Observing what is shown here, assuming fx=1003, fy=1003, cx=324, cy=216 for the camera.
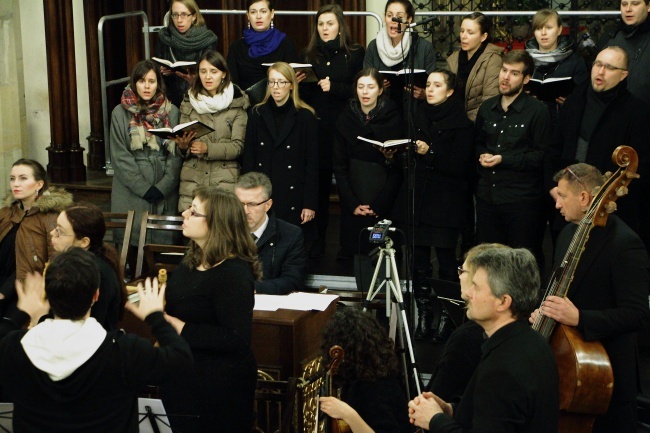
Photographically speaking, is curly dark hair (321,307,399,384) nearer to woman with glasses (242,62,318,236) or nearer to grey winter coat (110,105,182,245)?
woman with glasses (242,62,318,236)

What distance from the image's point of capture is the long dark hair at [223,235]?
3.94 meters

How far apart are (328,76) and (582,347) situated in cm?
348

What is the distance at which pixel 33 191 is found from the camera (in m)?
5.88

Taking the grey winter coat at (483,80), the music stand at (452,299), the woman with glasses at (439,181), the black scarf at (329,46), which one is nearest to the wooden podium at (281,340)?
the music stand at (452,299)

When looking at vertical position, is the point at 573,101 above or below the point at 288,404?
above

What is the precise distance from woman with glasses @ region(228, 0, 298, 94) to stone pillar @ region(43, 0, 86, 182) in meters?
2.30

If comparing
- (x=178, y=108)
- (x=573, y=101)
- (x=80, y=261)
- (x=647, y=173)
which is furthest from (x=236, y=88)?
(x=80, y=261)

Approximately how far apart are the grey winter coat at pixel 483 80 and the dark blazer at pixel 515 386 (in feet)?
12.1

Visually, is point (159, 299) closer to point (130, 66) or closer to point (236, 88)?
point (236, 88)

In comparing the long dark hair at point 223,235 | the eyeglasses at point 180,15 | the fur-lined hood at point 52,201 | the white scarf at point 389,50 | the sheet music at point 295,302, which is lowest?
the sheet music at point 295,302

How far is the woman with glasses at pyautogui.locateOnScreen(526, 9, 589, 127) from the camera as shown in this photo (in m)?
6.43

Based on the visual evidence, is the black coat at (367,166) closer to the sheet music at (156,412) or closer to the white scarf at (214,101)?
the white scarf at (214,101)

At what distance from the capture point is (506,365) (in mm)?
2973

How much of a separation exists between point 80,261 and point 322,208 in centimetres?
401
